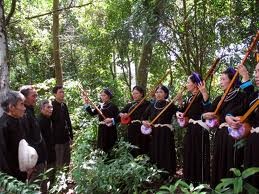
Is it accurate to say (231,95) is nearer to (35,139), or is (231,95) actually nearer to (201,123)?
(201,123)

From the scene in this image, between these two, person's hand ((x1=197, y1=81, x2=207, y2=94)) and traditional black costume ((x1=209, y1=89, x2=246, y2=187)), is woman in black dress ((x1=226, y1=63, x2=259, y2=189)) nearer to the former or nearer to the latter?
traditional black costume ((x1=209, y1=89, x2=246, y2=187))

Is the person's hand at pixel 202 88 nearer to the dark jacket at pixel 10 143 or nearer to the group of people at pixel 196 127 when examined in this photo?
the group of people at pixel 196 127

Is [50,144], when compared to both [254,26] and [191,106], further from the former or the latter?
[254,26]

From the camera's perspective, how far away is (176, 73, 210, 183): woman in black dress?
5672 mm

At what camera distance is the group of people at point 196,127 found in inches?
177

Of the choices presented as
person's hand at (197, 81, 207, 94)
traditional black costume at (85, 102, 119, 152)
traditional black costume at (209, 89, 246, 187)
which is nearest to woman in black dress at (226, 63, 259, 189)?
traditional black costume at (209, 89, 246, 187)

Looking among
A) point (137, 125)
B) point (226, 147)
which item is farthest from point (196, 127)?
point (137, 125)

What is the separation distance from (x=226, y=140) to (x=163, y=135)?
1.64 metres

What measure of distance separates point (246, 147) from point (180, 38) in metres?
3.95

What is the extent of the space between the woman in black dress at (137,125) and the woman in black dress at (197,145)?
A: 4.52 ft

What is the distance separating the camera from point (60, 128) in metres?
6.41

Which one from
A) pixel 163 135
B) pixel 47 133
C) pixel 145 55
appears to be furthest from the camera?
pixel 145 55

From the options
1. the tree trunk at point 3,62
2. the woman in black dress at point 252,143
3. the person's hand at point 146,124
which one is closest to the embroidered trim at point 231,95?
the woman in black dress at point 252,143

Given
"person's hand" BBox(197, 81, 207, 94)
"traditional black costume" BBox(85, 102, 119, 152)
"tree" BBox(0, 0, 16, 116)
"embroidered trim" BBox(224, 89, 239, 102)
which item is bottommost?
"traditional black costume" BBox(85, 102, 119, 152)
